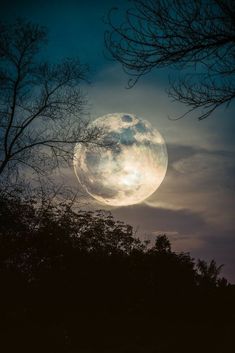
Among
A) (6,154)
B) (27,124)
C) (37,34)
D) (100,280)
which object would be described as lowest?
(100,280)

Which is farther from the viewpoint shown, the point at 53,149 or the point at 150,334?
the point at 150,334

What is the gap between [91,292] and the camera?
19.0 meters

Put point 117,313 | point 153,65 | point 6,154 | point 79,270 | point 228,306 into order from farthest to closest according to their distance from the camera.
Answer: point 228,306 < point 117,313 < point 79,270 < point 6,154 < point 153,65

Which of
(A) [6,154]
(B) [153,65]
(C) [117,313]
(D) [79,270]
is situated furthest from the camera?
(C) [117,313]

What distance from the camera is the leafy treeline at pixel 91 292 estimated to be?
15094 millimetres

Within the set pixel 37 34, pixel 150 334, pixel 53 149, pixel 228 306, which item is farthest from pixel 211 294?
pixel 37 34

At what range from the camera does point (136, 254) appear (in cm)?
2248

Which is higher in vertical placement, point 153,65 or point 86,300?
point 153,65

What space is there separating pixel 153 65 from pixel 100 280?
16075 mm

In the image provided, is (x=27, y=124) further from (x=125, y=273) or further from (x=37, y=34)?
(x=125, y=273)

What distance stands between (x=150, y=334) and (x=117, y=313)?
286 centimetres

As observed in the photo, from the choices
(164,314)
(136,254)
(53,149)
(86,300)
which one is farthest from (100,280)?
(53,149)

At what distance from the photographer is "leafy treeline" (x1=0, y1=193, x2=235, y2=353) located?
1509 cm

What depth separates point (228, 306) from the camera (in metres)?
26.4
